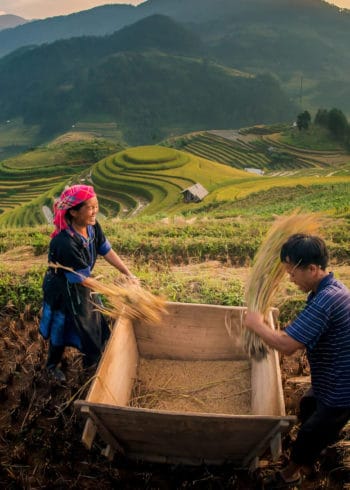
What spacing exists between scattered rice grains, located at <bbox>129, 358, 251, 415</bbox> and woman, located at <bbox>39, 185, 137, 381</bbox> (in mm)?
393

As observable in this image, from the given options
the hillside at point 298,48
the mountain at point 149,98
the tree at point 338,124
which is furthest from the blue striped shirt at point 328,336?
the hillside at point 298,48

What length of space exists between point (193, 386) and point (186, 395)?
0.11 meters

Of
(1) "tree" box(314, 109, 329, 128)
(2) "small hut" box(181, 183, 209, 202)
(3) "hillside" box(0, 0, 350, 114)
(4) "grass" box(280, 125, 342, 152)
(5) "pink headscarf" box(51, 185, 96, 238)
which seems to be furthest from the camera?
(3) "hillside" box(0, 0, 350, 114)

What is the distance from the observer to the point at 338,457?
2316mm

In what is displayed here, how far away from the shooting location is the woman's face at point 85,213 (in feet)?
7.93

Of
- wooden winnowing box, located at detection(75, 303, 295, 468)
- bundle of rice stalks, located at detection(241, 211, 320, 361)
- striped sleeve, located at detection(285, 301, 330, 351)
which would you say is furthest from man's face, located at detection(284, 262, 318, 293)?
wooden winnowing box, located at detection(75, 303, 295, 468)

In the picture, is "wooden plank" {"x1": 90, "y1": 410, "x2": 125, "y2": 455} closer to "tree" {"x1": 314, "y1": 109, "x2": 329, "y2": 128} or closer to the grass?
the grass

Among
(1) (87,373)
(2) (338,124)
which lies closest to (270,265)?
(1) (87,373)

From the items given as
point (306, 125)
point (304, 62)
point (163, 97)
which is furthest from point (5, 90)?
point (306, 125)

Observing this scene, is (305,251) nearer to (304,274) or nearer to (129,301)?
(304,274)

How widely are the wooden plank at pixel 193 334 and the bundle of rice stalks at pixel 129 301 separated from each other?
0.13 meters

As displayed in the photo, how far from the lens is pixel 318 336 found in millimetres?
1791

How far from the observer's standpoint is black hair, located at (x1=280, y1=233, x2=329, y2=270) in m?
1.75

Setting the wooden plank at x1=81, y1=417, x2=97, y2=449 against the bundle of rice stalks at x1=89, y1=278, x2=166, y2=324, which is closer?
the wooden plank at x1=81, y1=417, x2=97, y2=449
